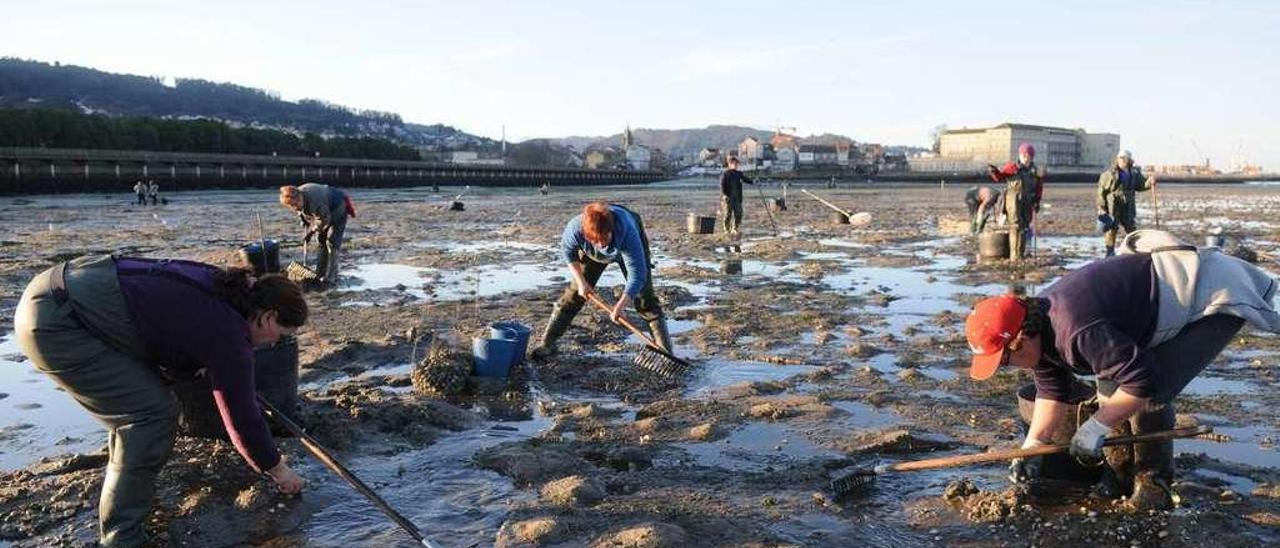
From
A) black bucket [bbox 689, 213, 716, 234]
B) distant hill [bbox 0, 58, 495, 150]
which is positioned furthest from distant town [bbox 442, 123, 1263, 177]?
black bucket [bbox 689, 213, 716, 234]

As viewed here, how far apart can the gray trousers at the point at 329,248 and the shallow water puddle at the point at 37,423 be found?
15.2ft

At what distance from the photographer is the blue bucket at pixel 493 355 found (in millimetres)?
6633

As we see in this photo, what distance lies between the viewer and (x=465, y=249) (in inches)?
661

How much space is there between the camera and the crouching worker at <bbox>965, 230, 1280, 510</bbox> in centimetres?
366

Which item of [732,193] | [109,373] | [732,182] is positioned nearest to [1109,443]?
[109,373]

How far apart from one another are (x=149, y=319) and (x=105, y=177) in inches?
1766

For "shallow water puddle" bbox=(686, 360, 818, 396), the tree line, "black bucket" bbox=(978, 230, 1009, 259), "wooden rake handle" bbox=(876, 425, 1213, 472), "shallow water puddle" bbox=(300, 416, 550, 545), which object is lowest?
"shallow water puddle" bbox=(300, 416, 550, 545)

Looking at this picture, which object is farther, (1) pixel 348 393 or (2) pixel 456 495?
(1) pixel 348 393

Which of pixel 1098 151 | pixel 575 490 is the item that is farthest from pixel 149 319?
pixel 1098 151

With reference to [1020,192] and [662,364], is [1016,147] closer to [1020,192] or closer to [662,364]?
[1020,192]

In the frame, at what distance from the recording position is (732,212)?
19625 mm

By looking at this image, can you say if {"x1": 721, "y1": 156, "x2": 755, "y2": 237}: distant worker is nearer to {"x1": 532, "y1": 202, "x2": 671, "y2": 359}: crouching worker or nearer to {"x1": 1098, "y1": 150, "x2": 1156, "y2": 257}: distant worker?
{"x1": 1098, "y1": 150, "x2": 1156, "y2": 257}: distant worker

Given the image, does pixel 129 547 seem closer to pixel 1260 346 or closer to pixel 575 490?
pixel 575 490

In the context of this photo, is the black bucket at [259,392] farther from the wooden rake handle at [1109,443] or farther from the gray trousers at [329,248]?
the gray trousers at [329,248]
